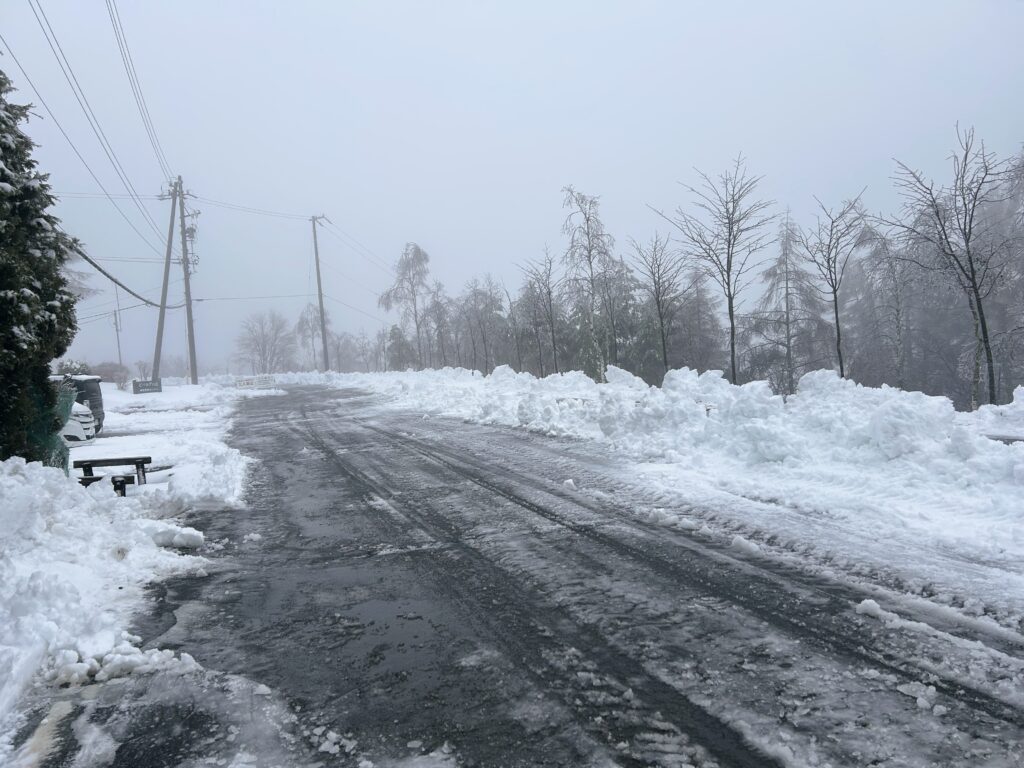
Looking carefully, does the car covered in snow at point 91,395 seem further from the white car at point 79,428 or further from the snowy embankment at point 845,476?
the snowy embankment at point 845,476

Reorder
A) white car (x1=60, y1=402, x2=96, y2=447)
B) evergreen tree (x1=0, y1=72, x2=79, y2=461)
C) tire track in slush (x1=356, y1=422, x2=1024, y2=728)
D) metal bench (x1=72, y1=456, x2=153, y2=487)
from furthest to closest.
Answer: white car (x1=60, y1=402, x2=96, y2=447), metal bench (x1=72, y1=456, x2=153, y2=487), evergreen tree (x1=0, y1=72, x2=79, y2=461), tire track in slush (x1=356, y1=422, x2=1024, y2=728)

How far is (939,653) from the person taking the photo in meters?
3.42

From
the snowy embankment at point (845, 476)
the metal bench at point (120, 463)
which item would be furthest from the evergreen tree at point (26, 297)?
the snowy embankment at point (845, 476)

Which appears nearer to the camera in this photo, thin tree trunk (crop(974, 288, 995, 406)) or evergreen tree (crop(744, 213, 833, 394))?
thin tree trunk (crop(974, 288, 995, 406))

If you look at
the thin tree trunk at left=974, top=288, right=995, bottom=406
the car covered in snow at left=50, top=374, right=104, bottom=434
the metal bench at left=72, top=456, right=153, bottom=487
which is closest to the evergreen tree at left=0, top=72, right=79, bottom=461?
the metal bench at left=72, top=456, right=153, bottom=487

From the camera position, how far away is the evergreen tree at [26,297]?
6836mm

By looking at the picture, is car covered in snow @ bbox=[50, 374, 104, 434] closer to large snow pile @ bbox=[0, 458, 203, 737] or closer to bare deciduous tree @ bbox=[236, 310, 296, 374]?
large snow pile @ bbox=[0, 458, 203, 737]

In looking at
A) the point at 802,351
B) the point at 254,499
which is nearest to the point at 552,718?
the point at 254,499

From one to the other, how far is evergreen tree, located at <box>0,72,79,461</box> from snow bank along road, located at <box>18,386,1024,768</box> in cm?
317

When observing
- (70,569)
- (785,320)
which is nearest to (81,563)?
(70,569)

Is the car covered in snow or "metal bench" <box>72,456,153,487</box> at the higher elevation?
the car covered in snow

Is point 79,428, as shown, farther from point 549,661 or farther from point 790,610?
point 790,610

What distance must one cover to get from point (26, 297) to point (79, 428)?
9.92 meters

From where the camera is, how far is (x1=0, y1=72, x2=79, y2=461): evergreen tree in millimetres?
6836
